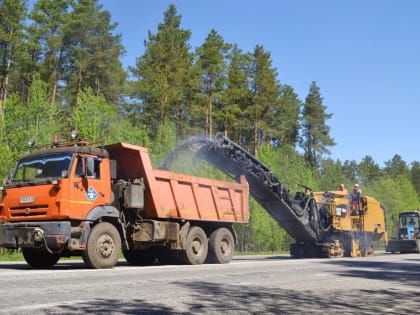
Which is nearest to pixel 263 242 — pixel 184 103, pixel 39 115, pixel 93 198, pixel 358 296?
pixel 184 103

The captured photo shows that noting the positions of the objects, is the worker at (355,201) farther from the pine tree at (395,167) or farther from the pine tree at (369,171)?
the pine tree at (395,167)

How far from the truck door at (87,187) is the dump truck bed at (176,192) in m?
1.07

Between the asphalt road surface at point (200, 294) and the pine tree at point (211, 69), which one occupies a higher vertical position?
the pine tree at point (211, 69)

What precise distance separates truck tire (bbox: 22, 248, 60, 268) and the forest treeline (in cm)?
1514

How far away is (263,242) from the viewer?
127ft

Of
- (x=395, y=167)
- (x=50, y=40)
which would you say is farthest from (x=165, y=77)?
(x=395, y=167)

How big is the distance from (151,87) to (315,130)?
3558cm

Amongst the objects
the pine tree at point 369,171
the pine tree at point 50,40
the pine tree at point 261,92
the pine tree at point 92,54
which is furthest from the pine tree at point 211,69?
the pine tree at point 369,171

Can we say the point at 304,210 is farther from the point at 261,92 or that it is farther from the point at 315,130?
the point at 315,130

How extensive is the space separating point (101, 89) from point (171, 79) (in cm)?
632

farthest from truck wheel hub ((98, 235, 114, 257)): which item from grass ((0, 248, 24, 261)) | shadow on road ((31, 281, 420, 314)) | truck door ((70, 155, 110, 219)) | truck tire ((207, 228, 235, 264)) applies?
grass ((0, 248, 24, 261))

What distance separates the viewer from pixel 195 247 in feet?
49.1

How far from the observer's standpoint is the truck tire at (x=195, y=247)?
14531mm

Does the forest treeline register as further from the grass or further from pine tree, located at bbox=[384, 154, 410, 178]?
pine tree, located at bbox=[384, 154, 410, 178]
